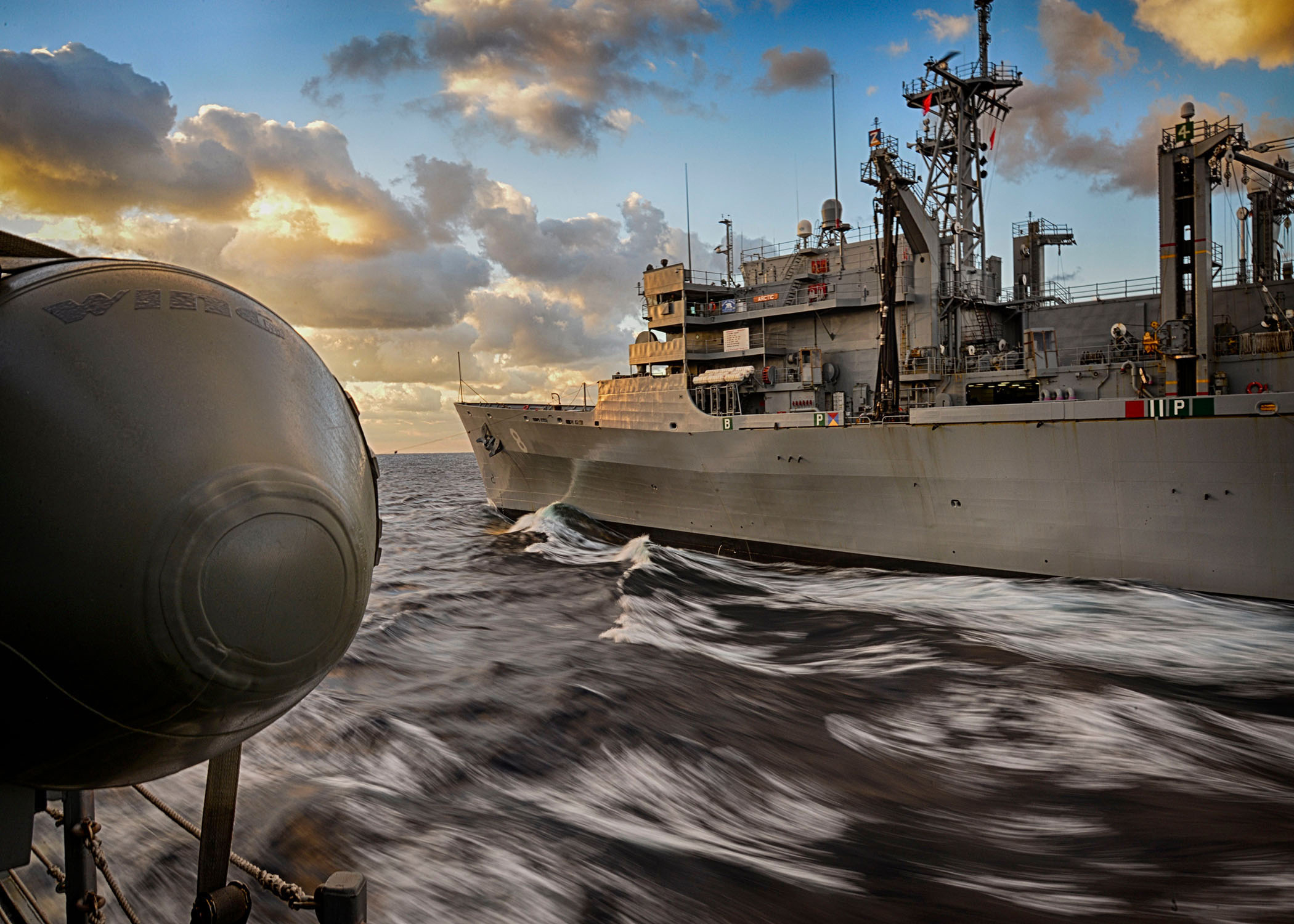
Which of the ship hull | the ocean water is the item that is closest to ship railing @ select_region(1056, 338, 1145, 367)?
the ship hull

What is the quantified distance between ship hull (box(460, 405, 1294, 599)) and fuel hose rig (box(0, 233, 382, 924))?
56.9 ft

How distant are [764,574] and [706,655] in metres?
7.69

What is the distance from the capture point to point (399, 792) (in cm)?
623

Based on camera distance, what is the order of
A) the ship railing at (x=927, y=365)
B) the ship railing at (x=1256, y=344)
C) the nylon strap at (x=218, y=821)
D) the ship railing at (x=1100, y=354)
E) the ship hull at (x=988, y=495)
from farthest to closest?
the ship railing at (x=927, y=365) < the ship railing at (x=1100, y=354) < the ship railing at (x=1256, y=344) < the ship hull at (x=988, y=495) < the nylon strap at (x=218, y=821)

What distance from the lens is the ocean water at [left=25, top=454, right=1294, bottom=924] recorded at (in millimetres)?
5098

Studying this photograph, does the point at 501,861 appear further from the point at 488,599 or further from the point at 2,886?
the point at 488,599

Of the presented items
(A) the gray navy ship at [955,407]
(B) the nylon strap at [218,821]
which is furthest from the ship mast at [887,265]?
(B) the nylon strap at [218,821]

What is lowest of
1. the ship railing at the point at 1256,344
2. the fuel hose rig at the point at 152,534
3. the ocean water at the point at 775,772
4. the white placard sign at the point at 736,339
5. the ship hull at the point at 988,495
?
the ocean water at the point at 775,772

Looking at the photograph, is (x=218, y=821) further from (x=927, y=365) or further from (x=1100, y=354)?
(x=1100, y=354)

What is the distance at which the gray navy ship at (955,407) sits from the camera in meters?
15.4

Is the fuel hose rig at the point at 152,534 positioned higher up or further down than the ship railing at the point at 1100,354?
further down

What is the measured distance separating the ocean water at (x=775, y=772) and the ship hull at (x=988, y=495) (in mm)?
1347

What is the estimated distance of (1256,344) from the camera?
57.3ft

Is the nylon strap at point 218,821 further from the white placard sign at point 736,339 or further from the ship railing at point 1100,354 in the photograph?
the white placard sign at point 736,339
